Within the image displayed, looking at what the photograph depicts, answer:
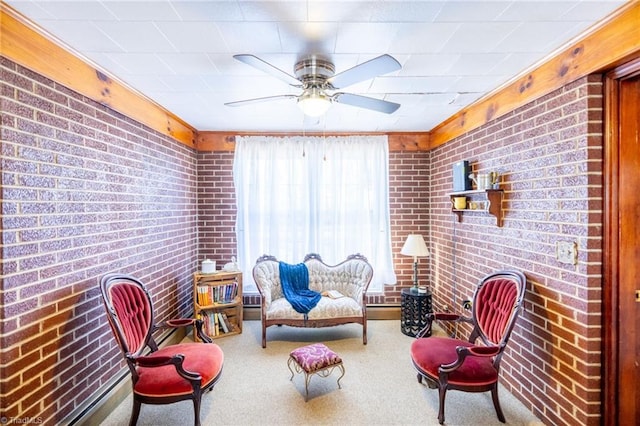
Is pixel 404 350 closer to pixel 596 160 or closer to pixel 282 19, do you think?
pixel 596 160

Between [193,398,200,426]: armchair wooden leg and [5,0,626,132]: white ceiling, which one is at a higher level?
[5,0,626,132]: white ceiling

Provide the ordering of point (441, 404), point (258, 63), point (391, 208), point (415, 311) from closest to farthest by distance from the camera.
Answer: point (258, 63)
point (441, 404)
point (415, 311)
point (391, 208)

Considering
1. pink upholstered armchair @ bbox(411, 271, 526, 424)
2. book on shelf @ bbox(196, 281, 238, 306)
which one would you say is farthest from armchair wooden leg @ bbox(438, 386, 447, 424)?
book on shelf @ bbox(196, 281, 238, 306)

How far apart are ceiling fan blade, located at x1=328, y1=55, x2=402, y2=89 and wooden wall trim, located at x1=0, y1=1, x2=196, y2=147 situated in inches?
65.9

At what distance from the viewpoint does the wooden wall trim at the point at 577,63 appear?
1.61 meters

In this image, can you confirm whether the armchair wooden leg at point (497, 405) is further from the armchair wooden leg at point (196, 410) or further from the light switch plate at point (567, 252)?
the armchair wooden leg at point (196, 410)

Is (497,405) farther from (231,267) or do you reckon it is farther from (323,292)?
(231,267)

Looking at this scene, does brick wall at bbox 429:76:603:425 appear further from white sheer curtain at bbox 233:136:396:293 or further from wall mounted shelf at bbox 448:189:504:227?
white sheer curtain at bbox 233:136:396:293

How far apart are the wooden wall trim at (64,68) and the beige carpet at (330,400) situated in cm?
236

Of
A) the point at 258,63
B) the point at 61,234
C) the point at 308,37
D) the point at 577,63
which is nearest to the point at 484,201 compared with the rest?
the point at 577,63

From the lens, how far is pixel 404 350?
10.9ft

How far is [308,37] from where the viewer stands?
1827 mm

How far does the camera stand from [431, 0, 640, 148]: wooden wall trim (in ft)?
5.28

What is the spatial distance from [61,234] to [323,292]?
264cm
